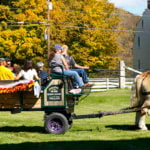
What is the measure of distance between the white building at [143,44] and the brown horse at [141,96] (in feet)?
138

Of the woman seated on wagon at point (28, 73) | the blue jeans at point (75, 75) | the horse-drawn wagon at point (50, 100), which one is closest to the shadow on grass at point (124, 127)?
the horse-drawn wagon at point (50, 100)

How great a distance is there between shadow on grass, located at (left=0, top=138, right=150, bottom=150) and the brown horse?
271cm

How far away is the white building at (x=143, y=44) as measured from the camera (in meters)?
56.5

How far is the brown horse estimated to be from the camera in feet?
46.0

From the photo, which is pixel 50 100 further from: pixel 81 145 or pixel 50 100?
pixel 81 145

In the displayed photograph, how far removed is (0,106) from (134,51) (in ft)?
155

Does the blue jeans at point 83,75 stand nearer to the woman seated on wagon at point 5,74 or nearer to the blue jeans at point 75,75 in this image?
the blue jeans at point 75,75

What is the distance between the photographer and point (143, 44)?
191 feet

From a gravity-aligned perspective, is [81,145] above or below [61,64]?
below

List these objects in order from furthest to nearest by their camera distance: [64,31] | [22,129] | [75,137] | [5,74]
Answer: [64,31] < [22,129] < [5,74] < [75,137]

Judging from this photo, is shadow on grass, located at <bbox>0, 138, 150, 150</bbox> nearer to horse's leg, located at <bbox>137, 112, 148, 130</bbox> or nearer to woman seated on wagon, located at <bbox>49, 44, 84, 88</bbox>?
woman seated on wagon, located at <bbox>49, 44, 84, 88</bbox>

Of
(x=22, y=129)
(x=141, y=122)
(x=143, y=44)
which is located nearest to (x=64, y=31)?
(x=143, y=44)

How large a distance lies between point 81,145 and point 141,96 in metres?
3.95

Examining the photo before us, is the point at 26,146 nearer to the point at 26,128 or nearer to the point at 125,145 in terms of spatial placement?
the point at 125,145
